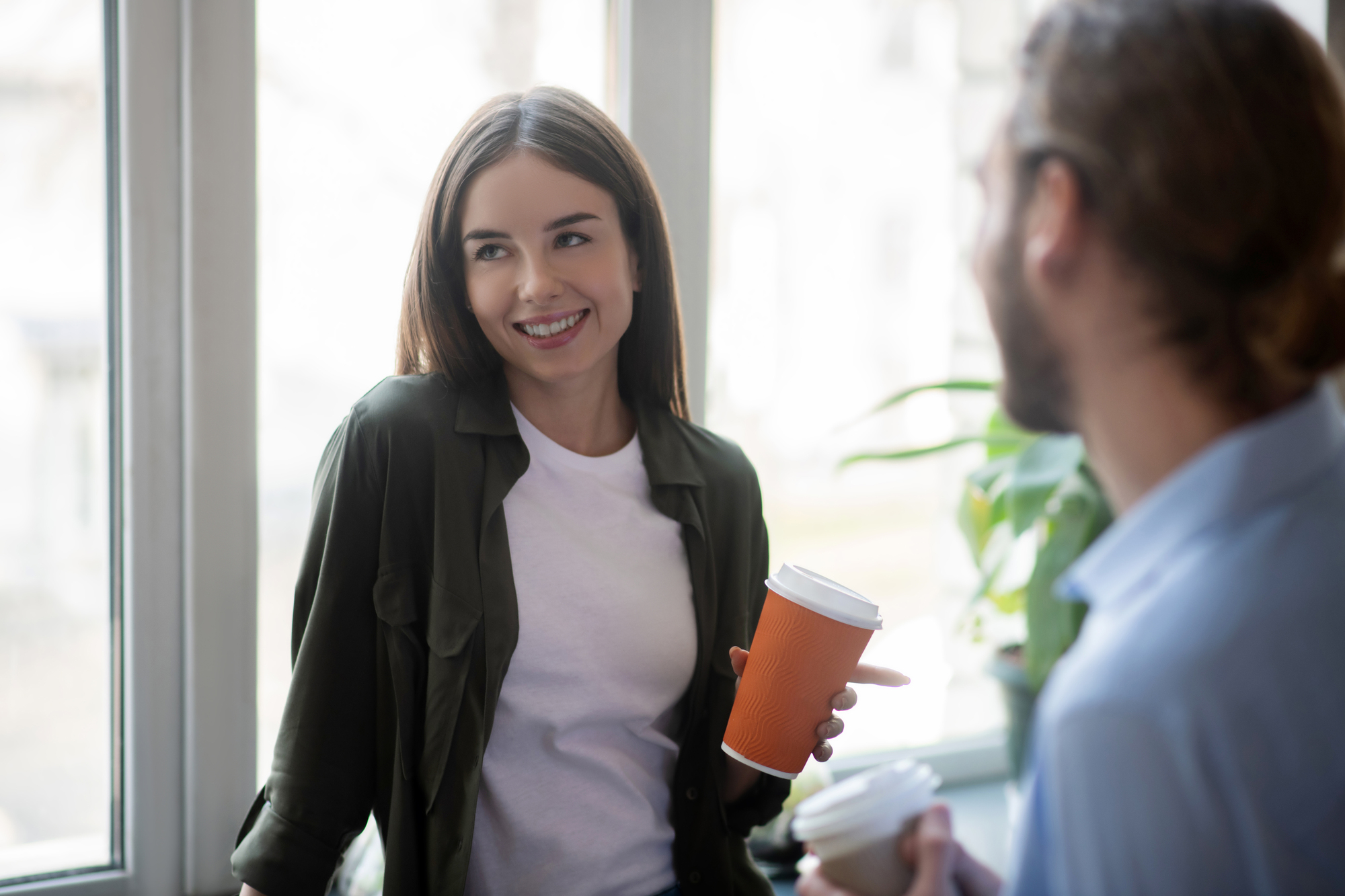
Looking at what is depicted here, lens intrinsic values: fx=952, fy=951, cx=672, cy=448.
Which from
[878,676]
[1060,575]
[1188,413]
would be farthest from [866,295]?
[1188,413]

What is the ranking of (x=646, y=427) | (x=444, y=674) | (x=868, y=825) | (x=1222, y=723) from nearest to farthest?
(x=1222, y=723)
(x=868, y=825)
(x=444, y=674)
(x=646, y=427)

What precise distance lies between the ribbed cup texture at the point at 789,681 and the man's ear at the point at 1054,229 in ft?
1.33

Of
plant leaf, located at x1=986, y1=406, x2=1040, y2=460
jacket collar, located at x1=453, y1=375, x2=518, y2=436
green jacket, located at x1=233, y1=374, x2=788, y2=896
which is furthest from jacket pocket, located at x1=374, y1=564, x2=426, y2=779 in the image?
plant leaf, located at x1=986, y1=406, x2=1040, y2=460

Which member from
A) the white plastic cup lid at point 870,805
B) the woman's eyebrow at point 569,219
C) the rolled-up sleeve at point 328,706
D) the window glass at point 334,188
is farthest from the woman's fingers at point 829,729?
the window glass at point 334,188

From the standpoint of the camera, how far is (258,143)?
129 cm

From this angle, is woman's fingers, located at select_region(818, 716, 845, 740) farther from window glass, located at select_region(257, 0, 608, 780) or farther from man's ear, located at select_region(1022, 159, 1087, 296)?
window glass, located at select_region(257, 0, 608, 780)

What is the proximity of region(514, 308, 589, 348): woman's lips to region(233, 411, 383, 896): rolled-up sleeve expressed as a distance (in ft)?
0.69

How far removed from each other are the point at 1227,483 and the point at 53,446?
134cm

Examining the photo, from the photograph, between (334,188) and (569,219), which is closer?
(569,219)

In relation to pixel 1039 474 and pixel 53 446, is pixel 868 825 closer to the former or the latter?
pixel 1039 474

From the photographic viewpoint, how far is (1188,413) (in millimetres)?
563

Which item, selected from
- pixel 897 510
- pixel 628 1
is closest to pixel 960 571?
pixel 897 510

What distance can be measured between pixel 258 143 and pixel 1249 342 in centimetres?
121

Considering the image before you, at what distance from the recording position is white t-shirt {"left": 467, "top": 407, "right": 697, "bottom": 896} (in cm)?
103
